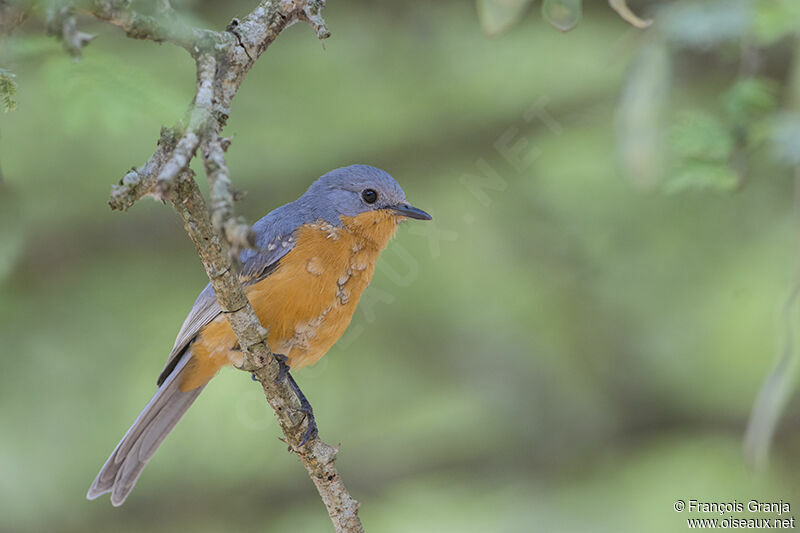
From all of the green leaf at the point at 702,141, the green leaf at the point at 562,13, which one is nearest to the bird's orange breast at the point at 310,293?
the green leaf at the point at 562,13

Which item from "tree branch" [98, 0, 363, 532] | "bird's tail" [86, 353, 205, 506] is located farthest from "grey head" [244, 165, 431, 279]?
"tree branch" [98, 0, 363, 532]

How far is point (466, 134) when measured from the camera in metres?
6.02

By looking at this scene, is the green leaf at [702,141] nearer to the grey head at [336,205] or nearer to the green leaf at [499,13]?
the grey head at [336,205]

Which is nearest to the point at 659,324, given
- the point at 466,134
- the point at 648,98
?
the point at 466,134

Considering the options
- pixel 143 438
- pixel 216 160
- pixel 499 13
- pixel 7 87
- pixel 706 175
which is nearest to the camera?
pixel 216 160

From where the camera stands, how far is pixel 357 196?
13.1ft

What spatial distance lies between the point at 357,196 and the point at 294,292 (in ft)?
2.33

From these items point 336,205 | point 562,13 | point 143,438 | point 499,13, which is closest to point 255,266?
point 336,205

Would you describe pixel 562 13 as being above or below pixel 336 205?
below

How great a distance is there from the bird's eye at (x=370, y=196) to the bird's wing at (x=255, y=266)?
352mm

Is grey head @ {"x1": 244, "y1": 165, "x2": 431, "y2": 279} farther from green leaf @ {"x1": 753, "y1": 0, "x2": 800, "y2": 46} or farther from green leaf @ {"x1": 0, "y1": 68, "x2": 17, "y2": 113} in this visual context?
green leaf @ {"x1": 753, "y1": 0, "x2": 800, "y2": 46}

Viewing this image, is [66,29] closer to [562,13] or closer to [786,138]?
[562,13]

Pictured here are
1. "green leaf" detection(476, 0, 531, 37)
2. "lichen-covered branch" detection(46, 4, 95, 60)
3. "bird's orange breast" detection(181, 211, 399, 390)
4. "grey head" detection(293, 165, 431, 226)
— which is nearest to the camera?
"lichen-covered branch" detection(46, 4, 95, 60)

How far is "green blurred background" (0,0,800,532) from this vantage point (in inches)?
223
